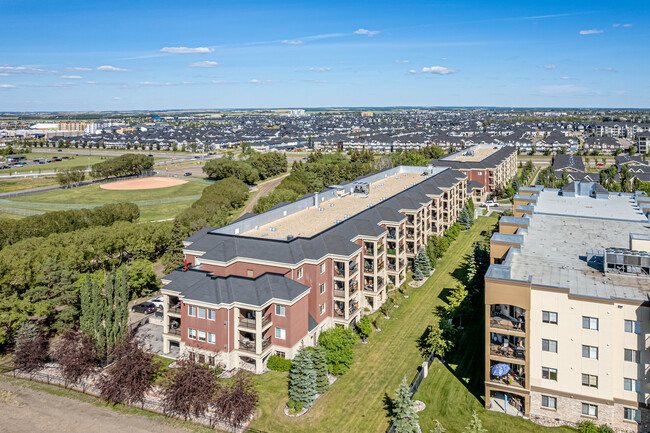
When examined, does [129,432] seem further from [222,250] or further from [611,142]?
[611,142]

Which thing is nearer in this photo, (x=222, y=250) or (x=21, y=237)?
(x=222, y=250)

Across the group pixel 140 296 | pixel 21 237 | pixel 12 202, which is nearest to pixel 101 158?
pixel 12 202

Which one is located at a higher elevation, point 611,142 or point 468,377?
point 611,142

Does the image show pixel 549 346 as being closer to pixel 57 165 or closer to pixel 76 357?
pixel 76 357

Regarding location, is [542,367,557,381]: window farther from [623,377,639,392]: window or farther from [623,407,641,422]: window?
[623,407,641,422]: window

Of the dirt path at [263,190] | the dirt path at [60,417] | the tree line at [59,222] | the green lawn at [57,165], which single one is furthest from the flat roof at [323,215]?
the green lawn at [57,165]

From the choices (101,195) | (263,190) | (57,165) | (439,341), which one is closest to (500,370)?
(439,341)

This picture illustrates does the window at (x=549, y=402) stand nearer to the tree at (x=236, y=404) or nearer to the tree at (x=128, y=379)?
the tree at (x=236, y=404)
